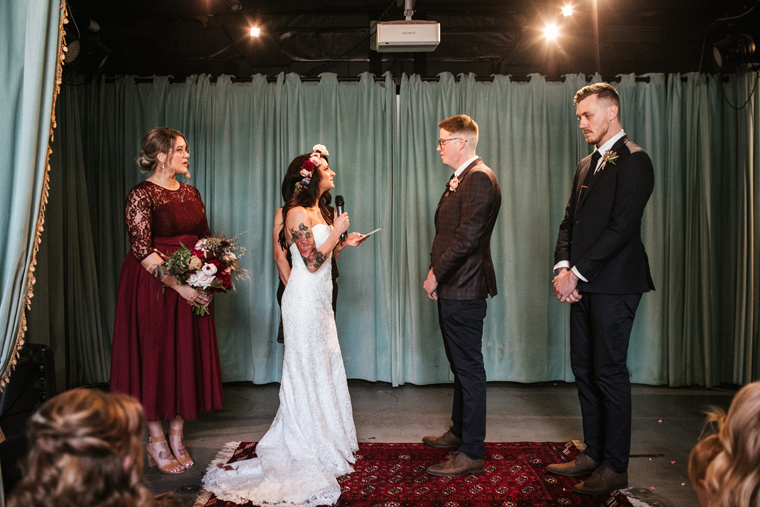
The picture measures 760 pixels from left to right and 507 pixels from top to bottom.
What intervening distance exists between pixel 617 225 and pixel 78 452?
2494 millimetres

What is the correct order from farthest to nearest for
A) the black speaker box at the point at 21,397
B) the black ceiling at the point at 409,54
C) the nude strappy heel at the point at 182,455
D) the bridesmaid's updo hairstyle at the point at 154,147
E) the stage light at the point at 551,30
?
the black ceiling at the point at 409,54
the stage light at the point at 551,30
the nude strappy heel at the point at 182,455
the bridesmaid's updo hairstyle at the point at 154,147
the black speaker box at the point at 21,397

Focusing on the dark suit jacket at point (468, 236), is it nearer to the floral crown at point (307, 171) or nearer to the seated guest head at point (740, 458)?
the floral crown at point (307, 171)

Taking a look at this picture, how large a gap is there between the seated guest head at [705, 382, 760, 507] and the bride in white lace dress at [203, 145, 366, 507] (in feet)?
6.99

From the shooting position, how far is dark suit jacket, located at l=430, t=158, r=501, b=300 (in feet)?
9.89

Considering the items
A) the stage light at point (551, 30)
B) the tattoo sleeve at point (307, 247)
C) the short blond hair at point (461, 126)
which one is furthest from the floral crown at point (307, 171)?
the stage light at point (551, 30)

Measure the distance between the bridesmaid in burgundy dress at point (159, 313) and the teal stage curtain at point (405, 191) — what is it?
1736 millimetres

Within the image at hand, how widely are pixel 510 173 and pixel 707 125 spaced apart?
1715 mm

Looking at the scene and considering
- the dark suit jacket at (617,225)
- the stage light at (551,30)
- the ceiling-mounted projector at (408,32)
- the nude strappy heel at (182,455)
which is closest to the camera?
the dark suit jacket at (617,225)

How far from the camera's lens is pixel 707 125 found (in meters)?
4.80

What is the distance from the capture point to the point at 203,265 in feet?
9.99

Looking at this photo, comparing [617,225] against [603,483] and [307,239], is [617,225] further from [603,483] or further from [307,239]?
[307,239]

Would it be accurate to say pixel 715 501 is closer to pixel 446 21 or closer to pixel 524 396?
pixel 524 396

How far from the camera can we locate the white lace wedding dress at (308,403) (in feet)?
9.95

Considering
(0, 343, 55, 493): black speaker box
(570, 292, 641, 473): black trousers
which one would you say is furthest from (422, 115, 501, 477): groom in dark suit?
(0, 343, 55, 493): black speaker box
